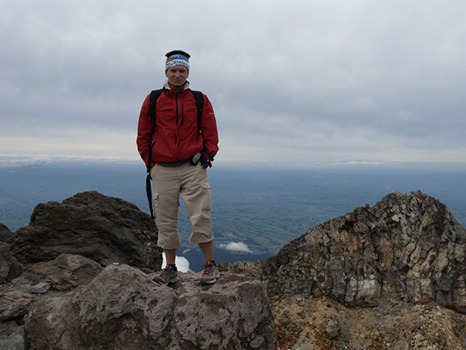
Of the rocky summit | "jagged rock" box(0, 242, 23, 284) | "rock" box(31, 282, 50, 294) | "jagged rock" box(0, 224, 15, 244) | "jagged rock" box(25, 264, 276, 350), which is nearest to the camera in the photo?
"jagged rock" box(25, 264, 276, 350)

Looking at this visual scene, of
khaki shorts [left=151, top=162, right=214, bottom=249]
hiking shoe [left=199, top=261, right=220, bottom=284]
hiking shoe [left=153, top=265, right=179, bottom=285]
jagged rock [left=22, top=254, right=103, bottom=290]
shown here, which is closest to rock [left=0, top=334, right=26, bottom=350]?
jagged rock [left=22, top=254, right=103, bottom=290]

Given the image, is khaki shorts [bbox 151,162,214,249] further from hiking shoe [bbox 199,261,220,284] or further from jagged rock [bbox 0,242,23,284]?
jagged rock [bbox 0,242,23,284]

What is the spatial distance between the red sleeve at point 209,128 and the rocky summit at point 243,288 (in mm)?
3813

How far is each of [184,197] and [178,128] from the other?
1861mm

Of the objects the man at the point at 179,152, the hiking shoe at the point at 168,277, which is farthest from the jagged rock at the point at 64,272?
the man at the point at 179,152

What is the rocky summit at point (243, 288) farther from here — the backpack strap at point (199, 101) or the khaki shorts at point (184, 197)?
the backpack strap at point (199, 101)

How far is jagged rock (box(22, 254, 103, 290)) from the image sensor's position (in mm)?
12016

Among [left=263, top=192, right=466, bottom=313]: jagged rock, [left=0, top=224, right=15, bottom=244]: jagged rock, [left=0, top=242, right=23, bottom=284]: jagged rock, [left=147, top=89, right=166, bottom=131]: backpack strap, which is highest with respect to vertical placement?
[left=147, top=89, right=166, bottom=131]: backpack strap

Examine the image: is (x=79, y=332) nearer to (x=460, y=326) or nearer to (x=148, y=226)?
(x=148, y=226)

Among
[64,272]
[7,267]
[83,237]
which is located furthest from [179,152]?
[83,237]

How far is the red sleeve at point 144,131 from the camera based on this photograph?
909cm

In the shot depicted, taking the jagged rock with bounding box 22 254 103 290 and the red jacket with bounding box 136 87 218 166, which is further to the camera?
the jagged rock with bounding box 22 254 103 290

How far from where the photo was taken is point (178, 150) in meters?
8.81

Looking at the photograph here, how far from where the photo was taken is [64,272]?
12344 millimetres
